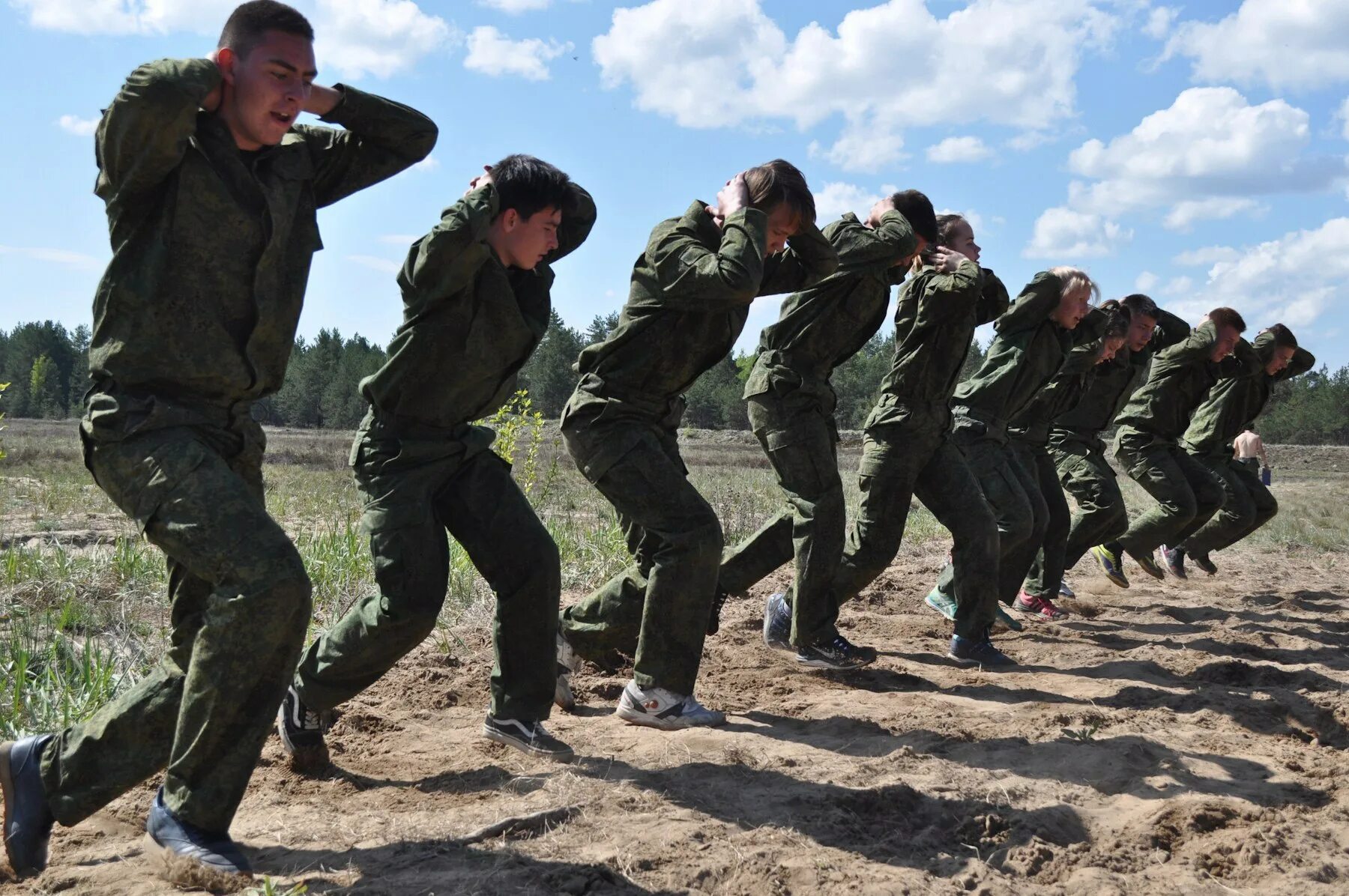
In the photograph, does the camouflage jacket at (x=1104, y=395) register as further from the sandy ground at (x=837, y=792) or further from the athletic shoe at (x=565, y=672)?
the athletic shoe at (x=565, y=672)

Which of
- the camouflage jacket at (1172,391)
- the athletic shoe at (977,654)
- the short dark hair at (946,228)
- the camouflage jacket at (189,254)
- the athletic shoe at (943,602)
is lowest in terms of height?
the athletic shoe at (977,654)

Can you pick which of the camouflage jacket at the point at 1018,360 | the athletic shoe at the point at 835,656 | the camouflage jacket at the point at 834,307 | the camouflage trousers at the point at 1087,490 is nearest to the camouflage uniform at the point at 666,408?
the camouflage jacket at the point at 834,307

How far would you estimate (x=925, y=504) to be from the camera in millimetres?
6395

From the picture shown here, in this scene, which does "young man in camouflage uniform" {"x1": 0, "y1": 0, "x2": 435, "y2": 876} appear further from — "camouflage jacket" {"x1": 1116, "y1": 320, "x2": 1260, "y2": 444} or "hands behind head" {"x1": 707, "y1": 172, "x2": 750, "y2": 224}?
"camouflage jacket" {"x1": 1116, "y1": 320, "x2": 1260, "y2": 444}

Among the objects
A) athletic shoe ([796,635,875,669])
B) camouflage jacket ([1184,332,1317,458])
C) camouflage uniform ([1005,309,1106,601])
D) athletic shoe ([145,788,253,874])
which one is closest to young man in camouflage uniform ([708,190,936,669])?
athletic shoe ([796,635,875,669])

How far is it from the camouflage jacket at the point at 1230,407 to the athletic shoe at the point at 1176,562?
966 mm

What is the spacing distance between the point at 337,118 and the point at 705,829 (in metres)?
2.53

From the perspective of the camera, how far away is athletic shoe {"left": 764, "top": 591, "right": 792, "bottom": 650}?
6449 mm

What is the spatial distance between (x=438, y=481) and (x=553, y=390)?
55.6 m

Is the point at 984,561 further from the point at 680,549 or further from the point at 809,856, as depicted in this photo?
the point at 809,856

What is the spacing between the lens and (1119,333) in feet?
28.6

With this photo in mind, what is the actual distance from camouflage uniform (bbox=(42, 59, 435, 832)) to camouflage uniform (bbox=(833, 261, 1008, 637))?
12.0ft

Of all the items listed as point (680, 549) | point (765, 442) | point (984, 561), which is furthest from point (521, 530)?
point (984, 561)

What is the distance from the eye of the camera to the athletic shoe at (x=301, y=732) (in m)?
4.16
